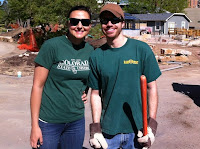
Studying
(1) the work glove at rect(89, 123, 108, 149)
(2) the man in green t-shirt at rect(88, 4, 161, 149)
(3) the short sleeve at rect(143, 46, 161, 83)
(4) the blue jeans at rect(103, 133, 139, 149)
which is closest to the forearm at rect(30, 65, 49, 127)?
(2) the man in green t-shirt at rect(88, 4, 161, 149)

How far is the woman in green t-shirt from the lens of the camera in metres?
2.57

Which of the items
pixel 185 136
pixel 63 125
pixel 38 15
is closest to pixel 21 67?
pixel 38 15

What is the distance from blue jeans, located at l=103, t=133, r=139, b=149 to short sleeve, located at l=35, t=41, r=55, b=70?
887 mm

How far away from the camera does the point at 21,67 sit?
13.7m

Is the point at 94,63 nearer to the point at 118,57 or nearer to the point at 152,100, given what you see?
the point at 118,57

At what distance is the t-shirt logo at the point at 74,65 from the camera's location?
2600 mm

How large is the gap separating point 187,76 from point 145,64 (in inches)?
407

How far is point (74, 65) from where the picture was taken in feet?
8.63

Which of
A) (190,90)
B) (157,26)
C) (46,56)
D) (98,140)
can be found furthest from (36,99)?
(157,26)

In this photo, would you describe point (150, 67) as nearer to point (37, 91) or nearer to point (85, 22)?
point (85, 22)

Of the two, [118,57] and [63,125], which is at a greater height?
[118,57]

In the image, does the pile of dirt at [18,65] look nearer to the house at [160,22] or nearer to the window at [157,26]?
the house at [160,22]

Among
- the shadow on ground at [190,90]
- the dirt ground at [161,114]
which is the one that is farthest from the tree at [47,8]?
the shadow on ground at [190,90]

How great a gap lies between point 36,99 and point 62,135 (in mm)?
514
